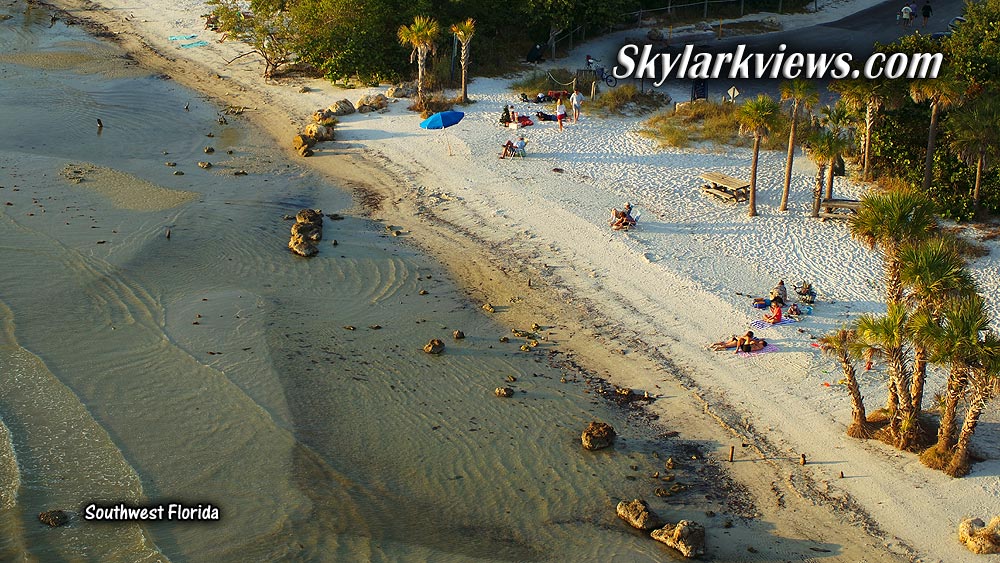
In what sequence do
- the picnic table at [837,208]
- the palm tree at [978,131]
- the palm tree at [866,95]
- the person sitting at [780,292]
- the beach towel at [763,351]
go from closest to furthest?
the beach towel at [763,351]
the person sitting at [780,292]
the palm tree at [978,131]
the picnic table at [837,208]
the palm tree at [866,95]

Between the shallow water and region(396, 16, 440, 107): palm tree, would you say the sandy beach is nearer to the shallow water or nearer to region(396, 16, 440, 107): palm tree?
the shallow water

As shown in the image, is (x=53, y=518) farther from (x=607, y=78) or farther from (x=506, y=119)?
(x=607, y=78)

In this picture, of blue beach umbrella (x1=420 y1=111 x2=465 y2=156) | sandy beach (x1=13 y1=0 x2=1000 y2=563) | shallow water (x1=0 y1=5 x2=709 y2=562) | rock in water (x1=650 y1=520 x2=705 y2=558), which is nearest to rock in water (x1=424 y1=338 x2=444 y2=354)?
shallow water (x1=0 y1=5 x2=709 y2=562)

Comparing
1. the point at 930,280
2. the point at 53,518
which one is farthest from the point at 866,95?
the point at 53,518

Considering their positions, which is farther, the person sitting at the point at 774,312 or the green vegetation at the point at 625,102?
the green vegetation at the point at 625,102

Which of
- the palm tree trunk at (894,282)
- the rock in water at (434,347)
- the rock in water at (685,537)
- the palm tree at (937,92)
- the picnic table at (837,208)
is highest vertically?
the palm tree at (937,92)

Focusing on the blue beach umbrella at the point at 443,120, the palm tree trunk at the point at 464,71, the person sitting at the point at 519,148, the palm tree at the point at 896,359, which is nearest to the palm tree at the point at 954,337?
the palm tree at the point at 896,359

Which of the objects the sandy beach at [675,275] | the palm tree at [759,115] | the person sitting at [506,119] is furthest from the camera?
the person sitting at [506,119]

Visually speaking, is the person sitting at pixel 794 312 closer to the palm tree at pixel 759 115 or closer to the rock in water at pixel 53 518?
the palm tree at pixel 759 115
